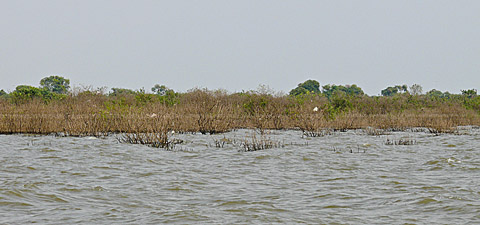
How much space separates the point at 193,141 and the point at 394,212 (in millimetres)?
10543

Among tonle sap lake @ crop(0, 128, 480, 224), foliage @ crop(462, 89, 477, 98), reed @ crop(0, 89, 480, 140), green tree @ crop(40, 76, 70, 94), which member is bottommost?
tonle sap lake @ crop(0, 128, 480, 224)

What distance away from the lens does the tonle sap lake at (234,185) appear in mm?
5648

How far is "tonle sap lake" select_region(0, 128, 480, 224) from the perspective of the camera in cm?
565

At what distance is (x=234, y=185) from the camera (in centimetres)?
781

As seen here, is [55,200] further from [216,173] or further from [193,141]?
[193,141]

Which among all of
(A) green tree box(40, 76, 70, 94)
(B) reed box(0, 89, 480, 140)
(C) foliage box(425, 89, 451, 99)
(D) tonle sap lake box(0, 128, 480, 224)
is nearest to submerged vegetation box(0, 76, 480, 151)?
(B) reed box(0, 89, 480, 140)

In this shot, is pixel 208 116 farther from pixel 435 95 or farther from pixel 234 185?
pixel 435 95

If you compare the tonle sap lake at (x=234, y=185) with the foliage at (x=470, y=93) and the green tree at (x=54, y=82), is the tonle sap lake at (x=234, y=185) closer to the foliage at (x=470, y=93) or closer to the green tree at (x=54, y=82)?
the foliage at (x=470, y=93)

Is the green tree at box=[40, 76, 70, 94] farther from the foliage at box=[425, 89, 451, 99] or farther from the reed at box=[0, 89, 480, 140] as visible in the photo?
the foliage at box=[425, 89, 451, 99]

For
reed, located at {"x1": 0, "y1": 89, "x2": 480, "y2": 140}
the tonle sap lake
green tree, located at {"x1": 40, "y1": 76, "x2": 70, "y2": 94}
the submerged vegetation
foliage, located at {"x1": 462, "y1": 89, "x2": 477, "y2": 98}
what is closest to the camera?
the tonle sap lake

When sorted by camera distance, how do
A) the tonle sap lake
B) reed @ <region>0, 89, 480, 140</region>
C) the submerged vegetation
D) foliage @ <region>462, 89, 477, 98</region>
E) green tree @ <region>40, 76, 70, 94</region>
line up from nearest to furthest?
the tonle sap lake < the submerged vegetation < reed @ <region>0, 89, 480, 140</region> < foliage @ <region>462, 89, 477, 98</region> < green tree @ <region>40, 76, 70, 94</region>

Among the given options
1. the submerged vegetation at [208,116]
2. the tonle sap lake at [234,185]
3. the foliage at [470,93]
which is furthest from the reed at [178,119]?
the foliage at [470,93]

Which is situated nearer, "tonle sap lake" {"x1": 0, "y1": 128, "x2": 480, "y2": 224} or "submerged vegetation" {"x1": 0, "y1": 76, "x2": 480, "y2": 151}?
"tonle sap lake" {"x1": 0, "y1": 128, "x2": 480, "y2": 224}

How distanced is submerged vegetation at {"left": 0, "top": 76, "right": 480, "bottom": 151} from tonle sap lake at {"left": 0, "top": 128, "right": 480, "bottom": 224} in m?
2.08
